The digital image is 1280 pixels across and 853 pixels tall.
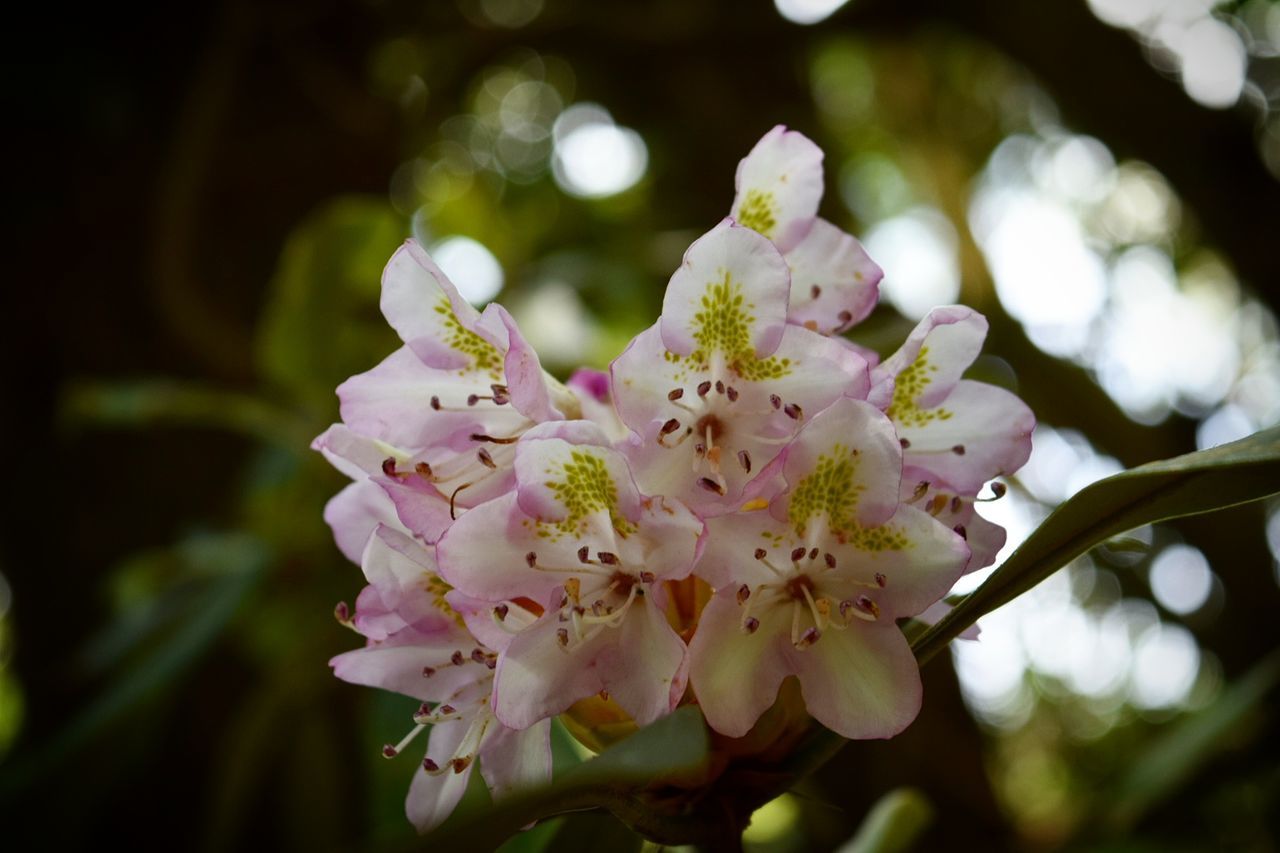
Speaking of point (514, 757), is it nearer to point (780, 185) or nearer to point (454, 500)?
point (454, 500)

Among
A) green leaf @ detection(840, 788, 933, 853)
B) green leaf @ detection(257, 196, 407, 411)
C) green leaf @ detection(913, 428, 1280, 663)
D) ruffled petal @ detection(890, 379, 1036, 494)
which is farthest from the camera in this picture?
green leaf @ detection(257, 196, 407, 411)

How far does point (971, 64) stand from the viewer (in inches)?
101

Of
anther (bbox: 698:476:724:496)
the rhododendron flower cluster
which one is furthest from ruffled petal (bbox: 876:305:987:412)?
anther (bbox: 698:476:724:496)

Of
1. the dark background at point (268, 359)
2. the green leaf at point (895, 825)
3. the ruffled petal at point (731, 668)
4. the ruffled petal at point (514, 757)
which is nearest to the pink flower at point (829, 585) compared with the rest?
the ruffled petal at point (731, 668)

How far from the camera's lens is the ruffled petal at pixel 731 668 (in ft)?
1.55

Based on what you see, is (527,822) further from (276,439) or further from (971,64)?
(971,64)

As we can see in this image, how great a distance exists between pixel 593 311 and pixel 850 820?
96 cm

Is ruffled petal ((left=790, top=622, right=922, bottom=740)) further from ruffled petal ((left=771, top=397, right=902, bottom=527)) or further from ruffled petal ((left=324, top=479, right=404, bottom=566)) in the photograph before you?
ruffled petal ((left=324, top=479, right=404, bottom=566))

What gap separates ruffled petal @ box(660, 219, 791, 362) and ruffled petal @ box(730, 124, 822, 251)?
4.0 inches

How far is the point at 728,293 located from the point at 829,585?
0.15 meters

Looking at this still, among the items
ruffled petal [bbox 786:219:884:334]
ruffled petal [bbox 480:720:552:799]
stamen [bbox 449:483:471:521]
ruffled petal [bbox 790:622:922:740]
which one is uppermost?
ruffled petal [bbox 786:219:884:334]

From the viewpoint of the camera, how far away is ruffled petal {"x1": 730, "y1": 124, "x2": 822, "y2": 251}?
599mm

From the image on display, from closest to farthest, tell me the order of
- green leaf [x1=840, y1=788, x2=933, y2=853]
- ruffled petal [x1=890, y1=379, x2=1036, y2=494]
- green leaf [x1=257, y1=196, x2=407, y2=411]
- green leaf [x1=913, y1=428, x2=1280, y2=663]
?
green leaf [x1=913, y1=428, x2=1280, y2=663] < ruffled petal [x1=890, y1=379, x2=1036, y2=494] < green leaf [x1=840, y1=788, x2=933, y2=853] < green leaf [x1=257, y1=196, x2=407, y2=411]

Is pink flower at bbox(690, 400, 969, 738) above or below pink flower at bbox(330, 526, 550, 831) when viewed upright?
above
